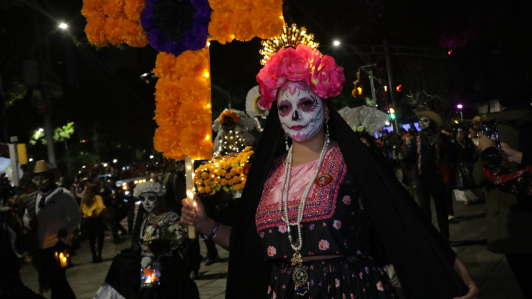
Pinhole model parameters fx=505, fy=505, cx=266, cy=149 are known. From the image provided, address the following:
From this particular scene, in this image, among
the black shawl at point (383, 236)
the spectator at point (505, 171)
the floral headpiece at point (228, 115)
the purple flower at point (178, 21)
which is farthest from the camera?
the floral headpiece at point (228, 115)

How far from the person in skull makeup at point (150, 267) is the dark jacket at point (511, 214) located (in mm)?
3575

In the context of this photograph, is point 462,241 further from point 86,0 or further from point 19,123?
point 19,123

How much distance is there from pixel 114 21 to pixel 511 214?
355 centimetres

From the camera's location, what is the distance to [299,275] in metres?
2.84

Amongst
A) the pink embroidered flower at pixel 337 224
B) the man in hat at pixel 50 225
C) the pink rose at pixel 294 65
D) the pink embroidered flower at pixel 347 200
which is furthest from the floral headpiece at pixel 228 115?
the pink embroidered flower at pixel 337 224

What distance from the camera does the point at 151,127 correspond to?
30.6 m

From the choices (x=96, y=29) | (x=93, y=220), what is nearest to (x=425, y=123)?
(x=96, y=29)

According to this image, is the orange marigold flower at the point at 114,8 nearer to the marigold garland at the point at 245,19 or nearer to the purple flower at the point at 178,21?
the purple flower at the point at 178,21

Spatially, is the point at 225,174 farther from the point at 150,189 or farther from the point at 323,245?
the point at 323,245

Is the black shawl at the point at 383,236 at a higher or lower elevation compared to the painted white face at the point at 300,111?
lower

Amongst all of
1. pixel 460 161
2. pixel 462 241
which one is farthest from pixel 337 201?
pixel 460 161

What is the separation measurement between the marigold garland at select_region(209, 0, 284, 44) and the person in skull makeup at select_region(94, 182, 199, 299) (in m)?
3.58

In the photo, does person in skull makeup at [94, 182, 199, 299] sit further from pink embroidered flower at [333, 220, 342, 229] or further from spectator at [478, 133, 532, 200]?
pink embroidered flower at [333, 220, 342, 229]

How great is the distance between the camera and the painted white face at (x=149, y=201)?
6.69m
